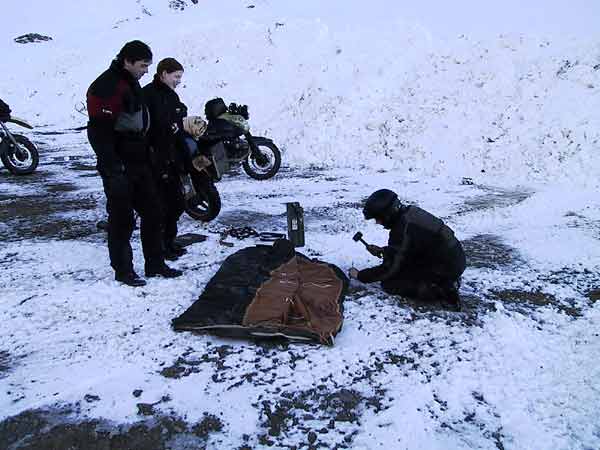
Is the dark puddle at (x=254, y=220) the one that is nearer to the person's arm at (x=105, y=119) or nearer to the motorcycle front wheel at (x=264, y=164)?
the motorcycle front wheel at (x=264, y=164)

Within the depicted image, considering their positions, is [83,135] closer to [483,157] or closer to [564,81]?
[483,157]

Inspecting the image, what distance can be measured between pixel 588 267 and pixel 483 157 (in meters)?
5.16

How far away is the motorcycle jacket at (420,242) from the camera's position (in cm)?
414

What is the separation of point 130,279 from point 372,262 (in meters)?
2.50

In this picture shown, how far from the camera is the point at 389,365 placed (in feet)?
11.4

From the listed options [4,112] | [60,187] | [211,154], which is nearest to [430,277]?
[211,154]

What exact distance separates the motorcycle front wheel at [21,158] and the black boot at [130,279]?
638 centimetres

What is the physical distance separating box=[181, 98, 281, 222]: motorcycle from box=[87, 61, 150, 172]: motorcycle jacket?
1.40 meters

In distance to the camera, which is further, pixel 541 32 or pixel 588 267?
pixel 541 32

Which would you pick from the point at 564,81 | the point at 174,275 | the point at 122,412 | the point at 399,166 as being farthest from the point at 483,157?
the point at 122,412

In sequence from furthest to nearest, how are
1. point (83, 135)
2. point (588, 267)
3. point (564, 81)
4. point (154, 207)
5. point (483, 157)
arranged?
point (83, 135), point (564, 81), point (483, 157), point (588, 267), point (154, 207)

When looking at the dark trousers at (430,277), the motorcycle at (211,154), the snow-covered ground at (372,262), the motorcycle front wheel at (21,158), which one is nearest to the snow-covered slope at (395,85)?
the snow-covered ground at (372,262)

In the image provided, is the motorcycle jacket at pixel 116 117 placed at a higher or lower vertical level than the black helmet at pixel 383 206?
higher

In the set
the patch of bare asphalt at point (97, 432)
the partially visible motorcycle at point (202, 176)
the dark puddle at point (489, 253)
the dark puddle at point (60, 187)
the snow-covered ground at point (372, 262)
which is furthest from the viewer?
the dark puddle at point (60, 187)
